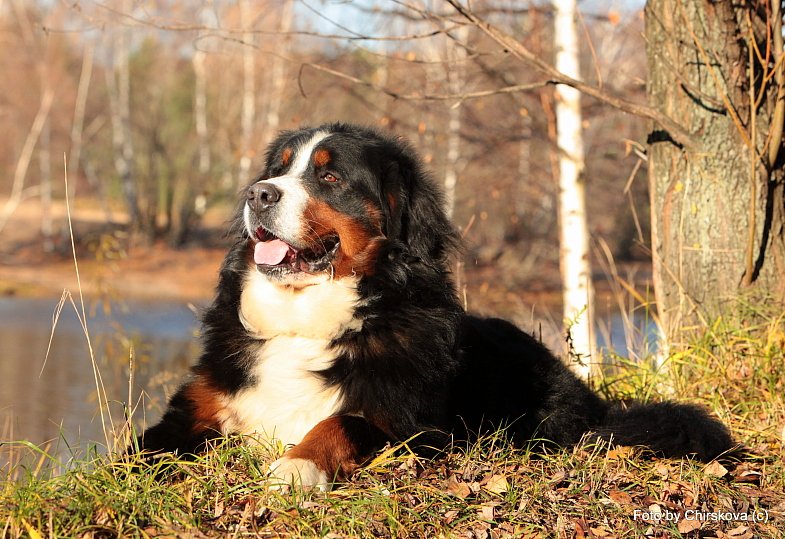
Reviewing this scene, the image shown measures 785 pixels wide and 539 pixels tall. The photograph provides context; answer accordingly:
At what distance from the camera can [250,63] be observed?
24766 millimetres

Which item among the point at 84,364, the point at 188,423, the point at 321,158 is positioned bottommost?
the point at 84,364

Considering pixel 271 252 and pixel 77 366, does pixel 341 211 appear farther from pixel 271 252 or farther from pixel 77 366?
pixel 77 366

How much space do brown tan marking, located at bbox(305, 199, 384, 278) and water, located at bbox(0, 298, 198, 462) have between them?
2331 millimetres

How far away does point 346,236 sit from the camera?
382cm

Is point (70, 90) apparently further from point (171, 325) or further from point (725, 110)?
point (725, 110)

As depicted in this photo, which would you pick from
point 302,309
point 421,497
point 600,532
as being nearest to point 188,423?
point 302,309

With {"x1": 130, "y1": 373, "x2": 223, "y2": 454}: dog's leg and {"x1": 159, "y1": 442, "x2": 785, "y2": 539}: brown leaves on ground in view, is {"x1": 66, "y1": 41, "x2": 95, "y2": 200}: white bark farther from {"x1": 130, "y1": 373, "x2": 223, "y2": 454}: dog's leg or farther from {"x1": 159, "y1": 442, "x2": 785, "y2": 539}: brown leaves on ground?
{"x1": 159, "y1": 442, "x2": 785, "y2": 539}: brown leaves on ground

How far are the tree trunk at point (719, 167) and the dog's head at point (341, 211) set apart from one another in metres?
2.16

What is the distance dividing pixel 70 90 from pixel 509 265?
571 inches

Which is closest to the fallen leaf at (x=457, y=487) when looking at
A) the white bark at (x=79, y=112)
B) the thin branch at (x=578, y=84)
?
the thin branch at (x=578, y=84)

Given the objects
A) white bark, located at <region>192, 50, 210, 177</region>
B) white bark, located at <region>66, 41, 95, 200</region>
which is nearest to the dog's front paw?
white bark, located at <region>66, 41, 95, 200</region>

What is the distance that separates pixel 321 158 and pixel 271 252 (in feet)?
1.66

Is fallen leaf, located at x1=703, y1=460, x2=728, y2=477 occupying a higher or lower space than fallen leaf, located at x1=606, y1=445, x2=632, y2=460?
lower

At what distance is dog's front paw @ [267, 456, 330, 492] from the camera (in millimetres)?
2994
